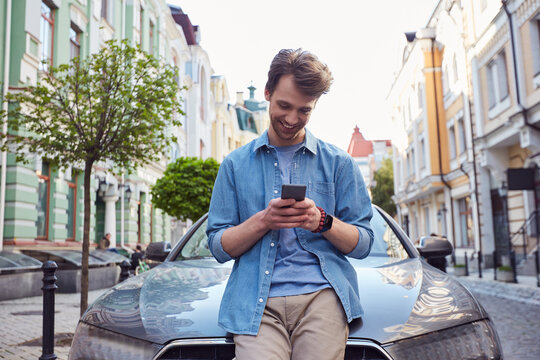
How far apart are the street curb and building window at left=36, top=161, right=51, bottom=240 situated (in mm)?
11050

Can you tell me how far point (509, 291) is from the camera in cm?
1202

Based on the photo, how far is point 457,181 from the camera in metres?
24.4

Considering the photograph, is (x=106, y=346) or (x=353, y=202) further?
(x=106, y=346)

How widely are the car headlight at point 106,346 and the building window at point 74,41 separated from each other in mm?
16612

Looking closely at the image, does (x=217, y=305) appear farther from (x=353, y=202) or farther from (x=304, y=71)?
(x=304, y=71)

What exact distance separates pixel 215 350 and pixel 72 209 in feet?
53.8

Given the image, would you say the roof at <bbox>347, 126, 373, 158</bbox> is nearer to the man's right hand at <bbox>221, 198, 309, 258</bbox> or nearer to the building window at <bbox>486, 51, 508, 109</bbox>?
the building window at <bbox>486, 51, 508, 109</bbox>

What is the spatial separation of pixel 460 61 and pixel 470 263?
8156 mm

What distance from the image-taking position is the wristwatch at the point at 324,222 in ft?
5.96

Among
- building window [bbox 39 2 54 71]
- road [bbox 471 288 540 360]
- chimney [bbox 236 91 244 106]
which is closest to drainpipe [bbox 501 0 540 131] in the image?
road [bbox 471 288 540 360]

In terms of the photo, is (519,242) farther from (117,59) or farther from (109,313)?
(109,313)

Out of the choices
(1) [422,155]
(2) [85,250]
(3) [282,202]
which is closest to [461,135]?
(1) [422,155]

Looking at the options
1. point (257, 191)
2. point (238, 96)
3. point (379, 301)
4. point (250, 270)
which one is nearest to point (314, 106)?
point (257, 191)

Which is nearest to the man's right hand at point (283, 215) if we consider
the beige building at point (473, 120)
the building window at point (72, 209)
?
the beige building at point (473, 120)
